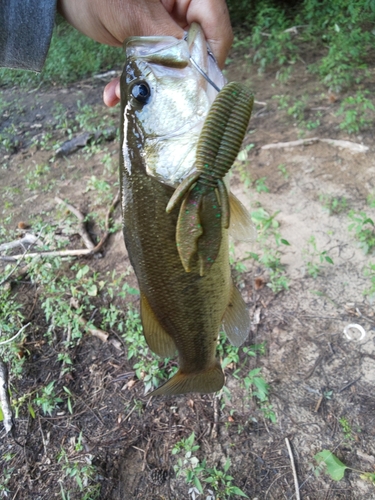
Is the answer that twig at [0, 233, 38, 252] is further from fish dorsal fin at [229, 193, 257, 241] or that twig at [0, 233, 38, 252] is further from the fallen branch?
fish dorsal fin at [229, 193, 257, 241]

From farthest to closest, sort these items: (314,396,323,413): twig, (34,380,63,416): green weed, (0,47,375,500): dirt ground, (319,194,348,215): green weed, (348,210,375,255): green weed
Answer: (319,194,348,215): green weed < (348,210,375,255): green weed < (34,380,63,416): green weed < (314,396,323,413): twig < (0,47,375,500): dirt ground

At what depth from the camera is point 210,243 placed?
1400 millimetres

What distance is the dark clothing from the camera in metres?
1.78

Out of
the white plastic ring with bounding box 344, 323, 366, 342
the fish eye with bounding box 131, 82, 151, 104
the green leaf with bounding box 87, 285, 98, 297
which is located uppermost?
the fish eye with bounding box 131, 82, 151, 104

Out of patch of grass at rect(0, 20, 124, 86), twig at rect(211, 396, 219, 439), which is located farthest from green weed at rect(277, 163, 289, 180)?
patch of grass at rect(0, 20, 124, 86)

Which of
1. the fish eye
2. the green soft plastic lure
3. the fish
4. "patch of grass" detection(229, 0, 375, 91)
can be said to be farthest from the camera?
"patch of grass" detection(229, 0, 375, 91)

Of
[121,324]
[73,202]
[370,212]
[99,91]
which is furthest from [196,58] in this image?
[99,91]

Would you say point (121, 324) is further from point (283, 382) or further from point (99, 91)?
point (99, 91)

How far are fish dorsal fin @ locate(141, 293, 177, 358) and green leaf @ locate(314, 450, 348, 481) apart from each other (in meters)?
1.28

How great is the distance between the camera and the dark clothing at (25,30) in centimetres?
178

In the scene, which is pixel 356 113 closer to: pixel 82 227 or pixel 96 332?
pixel 82 227

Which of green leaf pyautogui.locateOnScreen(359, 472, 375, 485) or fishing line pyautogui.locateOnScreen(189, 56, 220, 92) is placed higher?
fishing line pyautogui.locateOnScreen(189, 56, 220, 92)

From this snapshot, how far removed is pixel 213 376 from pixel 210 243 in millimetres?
1053

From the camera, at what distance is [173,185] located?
5.10ft
